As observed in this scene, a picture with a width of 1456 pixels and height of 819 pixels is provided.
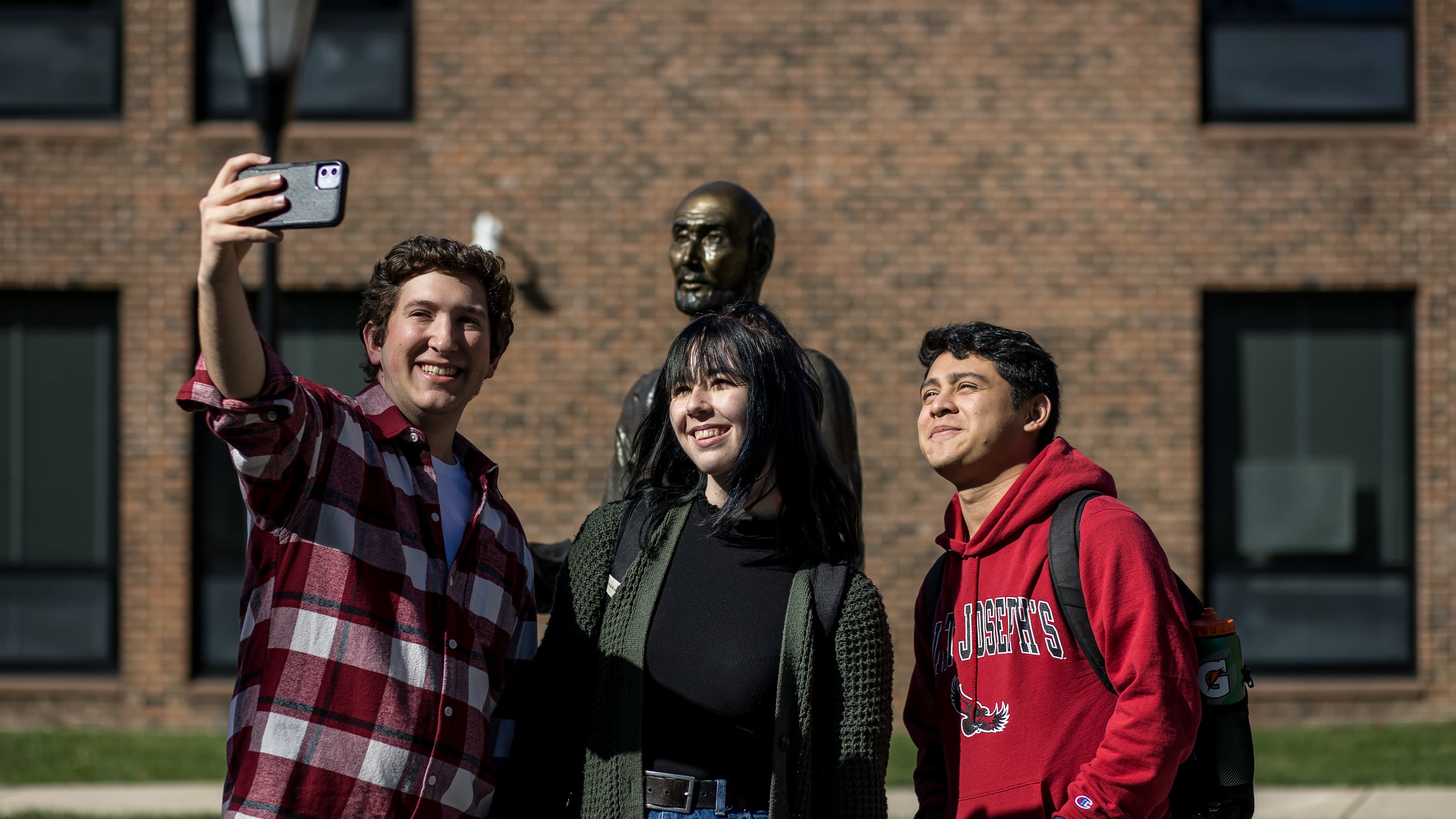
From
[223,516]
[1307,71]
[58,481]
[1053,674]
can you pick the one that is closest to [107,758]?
[223,516]

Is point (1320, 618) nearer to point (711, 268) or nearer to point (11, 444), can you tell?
point (711, 268)

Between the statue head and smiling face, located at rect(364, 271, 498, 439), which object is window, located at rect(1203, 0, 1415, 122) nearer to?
the statue head

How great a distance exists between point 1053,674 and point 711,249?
1.61 meters

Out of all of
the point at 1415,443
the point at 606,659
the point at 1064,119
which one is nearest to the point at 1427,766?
the point at 1415,443

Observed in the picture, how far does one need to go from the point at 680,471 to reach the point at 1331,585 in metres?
8.55

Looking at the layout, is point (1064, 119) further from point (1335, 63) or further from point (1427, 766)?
point (1427, 766)

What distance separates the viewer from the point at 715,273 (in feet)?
12.3

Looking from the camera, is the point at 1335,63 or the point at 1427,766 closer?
the point at 1427,766

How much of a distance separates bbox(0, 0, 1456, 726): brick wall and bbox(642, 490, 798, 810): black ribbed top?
23.3 ft

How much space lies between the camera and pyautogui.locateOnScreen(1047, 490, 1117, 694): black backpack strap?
2.59 meters

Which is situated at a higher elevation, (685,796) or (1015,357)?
(1015,357)

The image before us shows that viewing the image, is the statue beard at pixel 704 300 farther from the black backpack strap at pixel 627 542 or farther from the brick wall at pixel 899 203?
the brick wall at pixel 899 203

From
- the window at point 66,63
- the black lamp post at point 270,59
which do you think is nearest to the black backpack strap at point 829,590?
the black lamp post at point 270,59

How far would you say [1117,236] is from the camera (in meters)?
9.62
